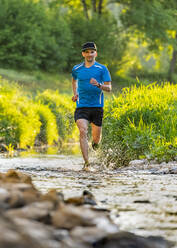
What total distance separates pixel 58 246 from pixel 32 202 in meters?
0.69

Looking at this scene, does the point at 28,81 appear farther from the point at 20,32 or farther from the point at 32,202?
the point at 32,202

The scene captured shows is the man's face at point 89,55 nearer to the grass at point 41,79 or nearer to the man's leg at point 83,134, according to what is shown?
the man's leg at point 83,134

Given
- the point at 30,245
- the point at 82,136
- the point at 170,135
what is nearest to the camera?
the point at 30,245

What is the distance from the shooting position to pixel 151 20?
53.6 m

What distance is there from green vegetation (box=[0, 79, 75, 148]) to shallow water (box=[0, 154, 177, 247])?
15.5 feet

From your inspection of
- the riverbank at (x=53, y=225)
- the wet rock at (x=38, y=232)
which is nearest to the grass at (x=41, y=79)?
the riverbank at (x=53, y=225)

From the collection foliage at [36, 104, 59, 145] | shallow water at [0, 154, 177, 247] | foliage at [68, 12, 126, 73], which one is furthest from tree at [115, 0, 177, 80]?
shallow water at [0, 154, 177, 247]

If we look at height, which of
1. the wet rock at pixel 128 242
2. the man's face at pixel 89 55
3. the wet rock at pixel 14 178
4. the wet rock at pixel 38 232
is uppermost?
the man's face at pixel 89 55

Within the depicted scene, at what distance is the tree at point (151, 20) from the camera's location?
53219mm

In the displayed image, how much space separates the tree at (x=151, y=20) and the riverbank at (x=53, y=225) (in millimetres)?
49674

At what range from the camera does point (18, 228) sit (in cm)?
342

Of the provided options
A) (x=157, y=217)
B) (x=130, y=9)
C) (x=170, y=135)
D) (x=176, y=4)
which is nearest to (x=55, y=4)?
(x=130, y=9)

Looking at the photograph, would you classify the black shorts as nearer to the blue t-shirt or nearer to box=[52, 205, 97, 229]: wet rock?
the blue t-shirt

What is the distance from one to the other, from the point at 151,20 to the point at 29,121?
129 ft
